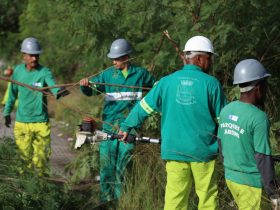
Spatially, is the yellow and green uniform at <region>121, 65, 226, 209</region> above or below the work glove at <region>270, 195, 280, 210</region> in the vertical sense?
above

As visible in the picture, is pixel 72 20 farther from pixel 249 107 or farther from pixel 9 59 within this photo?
pixel 9 59

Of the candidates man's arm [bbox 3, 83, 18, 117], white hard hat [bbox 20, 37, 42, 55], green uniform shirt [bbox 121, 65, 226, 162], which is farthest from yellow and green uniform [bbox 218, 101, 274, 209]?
man's arm [bbox 3, 83, 18, 117]

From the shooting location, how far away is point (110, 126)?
7.09 m

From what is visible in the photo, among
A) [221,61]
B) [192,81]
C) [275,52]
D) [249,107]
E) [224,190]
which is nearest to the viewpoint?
[249,107]

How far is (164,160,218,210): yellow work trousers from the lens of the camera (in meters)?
5.39

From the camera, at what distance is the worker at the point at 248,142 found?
455 cm

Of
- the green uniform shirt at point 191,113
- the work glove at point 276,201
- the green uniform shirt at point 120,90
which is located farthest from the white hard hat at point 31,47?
the work glove at point 276,201

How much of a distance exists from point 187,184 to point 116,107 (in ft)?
6.59

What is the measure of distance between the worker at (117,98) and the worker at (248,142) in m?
2.40

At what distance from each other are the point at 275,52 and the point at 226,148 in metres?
3.66

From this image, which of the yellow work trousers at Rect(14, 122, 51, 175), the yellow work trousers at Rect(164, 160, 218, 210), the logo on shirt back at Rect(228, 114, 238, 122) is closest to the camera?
the logo on shirt back at Rect(228, 114, 238, 122)

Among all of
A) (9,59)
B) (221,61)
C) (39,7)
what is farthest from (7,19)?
(221,61)

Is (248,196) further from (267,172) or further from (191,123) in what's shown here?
(191,123)

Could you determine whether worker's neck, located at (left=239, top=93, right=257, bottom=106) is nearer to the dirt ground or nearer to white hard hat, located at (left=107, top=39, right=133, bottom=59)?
white hard hat, located at (left=107, top=39, right=133, bottom=59)
